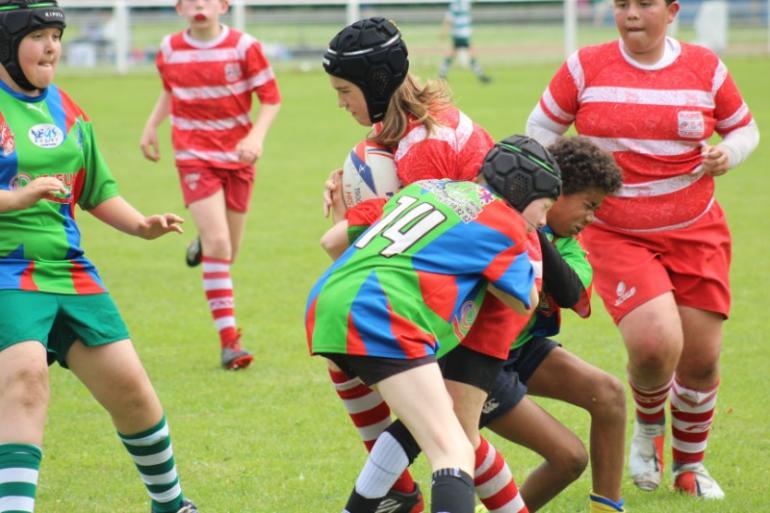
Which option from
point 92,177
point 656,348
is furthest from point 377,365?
point 656,348

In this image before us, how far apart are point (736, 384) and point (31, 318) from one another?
412cm

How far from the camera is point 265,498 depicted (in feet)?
17.0

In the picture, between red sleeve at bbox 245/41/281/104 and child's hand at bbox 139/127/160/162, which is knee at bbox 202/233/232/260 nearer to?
child's hand at bbox 139/127/160/162

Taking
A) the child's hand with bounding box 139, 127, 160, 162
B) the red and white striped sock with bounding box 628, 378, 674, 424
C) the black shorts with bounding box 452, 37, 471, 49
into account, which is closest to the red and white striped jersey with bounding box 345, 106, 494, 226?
the red and white striped sock with bounding box 628, 378, 674, 424

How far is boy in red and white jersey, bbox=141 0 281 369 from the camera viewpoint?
24.7ft

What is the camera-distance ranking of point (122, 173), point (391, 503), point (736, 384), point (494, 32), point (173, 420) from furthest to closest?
1. point (494, 32)
2. point (122, 173)
3. point (736, 384)
4. point (173, 420)
5. point (391, 503)

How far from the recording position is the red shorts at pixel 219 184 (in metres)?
7.55

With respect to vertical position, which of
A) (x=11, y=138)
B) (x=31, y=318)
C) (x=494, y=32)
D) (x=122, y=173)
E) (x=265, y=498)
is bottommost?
(x=494, y=32)

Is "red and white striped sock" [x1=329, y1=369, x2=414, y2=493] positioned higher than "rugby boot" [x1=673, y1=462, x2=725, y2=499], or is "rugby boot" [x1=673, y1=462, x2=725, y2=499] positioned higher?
"red and white striped sock" [x1=329, y1=369, x2=414, y2=493]

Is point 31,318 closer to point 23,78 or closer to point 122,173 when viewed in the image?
point 23,78

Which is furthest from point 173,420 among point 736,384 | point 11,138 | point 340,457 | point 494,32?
point 494,32

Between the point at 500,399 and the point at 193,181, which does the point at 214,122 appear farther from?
the point at 500,399

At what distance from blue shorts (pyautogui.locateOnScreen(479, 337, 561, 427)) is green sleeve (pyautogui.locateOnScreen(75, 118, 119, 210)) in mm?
1581

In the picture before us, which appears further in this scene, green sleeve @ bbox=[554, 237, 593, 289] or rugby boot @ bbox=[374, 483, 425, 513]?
rugby boot @ bbox=[374, 483, 425, 513]
